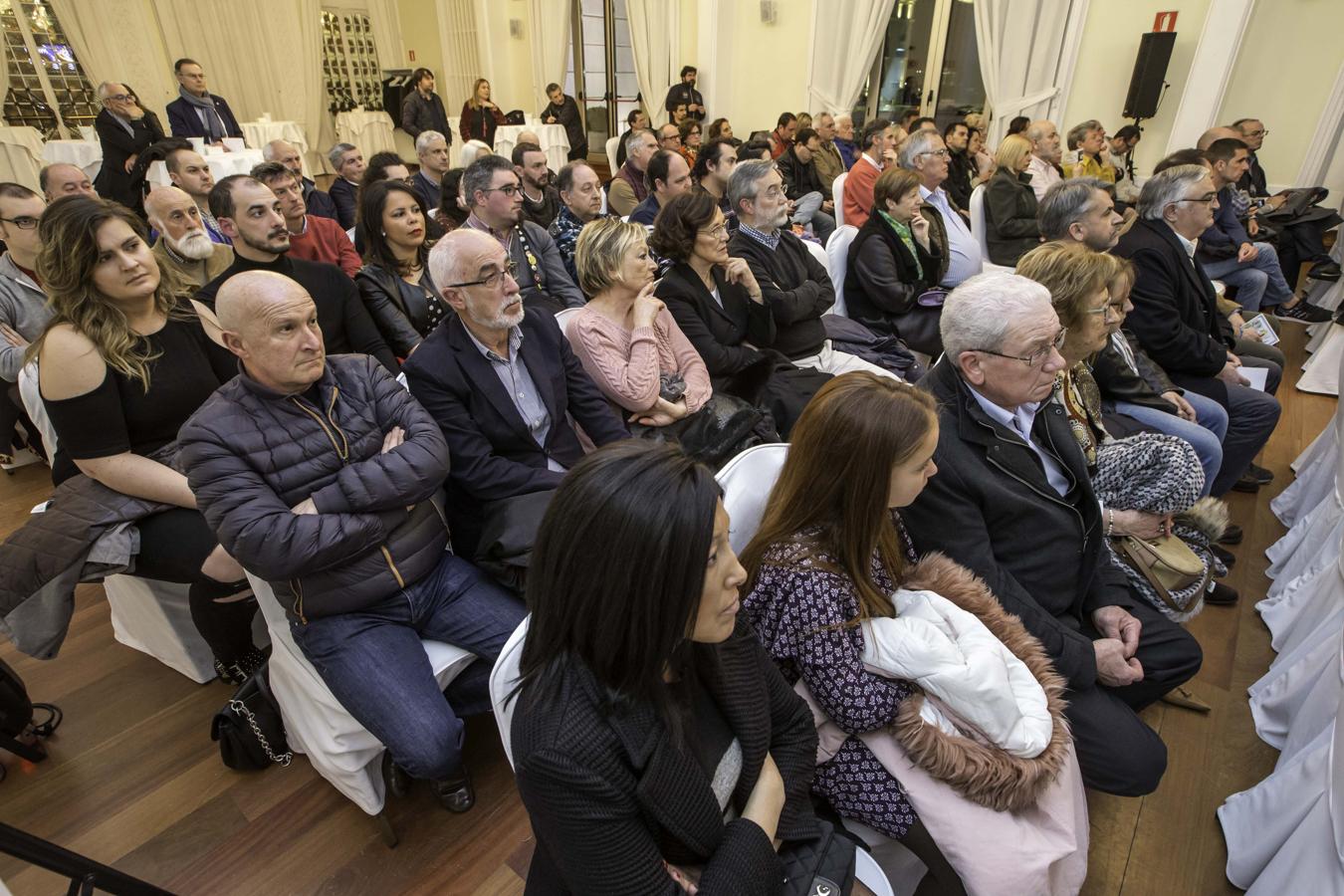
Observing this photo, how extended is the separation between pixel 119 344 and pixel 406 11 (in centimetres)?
1205

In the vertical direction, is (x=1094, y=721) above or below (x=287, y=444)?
below

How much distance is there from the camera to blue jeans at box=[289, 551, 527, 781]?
4.85ft

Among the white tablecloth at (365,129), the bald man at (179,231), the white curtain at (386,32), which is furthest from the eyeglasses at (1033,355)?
the white curtain at (386,32)

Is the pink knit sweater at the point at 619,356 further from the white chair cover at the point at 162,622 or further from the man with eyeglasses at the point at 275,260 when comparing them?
the white chair cover at the point at 162,622

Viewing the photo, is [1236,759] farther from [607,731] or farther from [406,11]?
[406,11]

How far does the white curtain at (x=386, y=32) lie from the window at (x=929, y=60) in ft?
24.8

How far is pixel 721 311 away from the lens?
8.59ft

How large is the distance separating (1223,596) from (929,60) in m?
8.56

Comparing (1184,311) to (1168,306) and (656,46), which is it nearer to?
(1168,306)

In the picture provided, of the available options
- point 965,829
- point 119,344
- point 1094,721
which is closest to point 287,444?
point 119,344

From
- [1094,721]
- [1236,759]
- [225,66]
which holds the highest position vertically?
[225,66]

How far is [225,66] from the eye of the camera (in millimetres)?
9516

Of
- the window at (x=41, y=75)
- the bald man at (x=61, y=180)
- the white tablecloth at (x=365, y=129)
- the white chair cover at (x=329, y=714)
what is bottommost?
the white chair cover at (x=329, y=714)

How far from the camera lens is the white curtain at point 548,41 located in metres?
10.4
